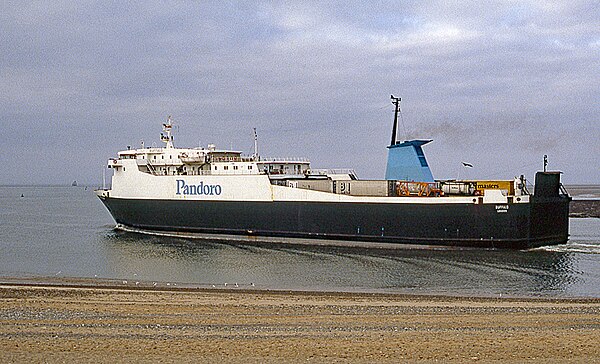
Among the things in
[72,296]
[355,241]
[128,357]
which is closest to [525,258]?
[355,241]

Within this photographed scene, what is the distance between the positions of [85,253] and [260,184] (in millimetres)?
8372

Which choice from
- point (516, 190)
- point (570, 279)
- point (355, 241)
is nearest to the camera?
point (570, 279)

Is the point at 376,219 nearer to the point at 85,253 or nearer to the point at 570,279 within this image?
the point at 570,279

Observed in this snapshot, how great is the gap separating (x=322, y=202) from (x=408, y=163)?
18.5ft

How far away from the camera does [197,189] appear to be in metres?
30.4

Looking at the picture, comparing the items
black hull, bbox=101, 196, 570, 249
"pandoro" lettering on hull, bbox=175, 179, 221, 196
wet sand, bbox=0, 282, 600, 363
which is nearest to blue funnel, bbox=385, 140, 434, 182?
black hull, bbox=101, 196, 570, 249

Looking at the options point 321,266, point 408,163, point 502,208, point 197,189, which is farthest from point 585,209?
point 321,266

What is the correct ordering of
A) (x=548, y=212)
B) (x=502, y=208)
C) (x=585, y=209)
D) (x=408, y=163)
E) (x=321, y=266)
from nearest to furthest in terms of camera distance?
(x=321, y=266)
(x=502, y=208)
(x=548, y=212)
(x=408, y=163)
(x=585, y=209)

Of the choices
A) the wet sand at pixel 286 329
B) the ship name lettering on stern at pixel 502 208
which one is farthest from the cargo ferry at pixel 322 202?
the wet sand at pixel 286 329

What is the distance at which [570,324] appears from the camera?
1023 centimetres

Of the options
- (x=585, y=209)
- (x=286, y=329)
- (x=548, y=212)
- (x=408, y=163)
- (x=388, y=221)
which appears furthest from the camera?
(x=585, y=209)

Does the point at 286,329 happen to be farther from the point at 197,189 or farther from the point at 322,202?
the point at 197,189

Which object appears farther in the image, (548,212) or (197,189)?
(197,189)

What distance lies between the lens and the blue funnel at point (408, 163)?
29875 millimetres
